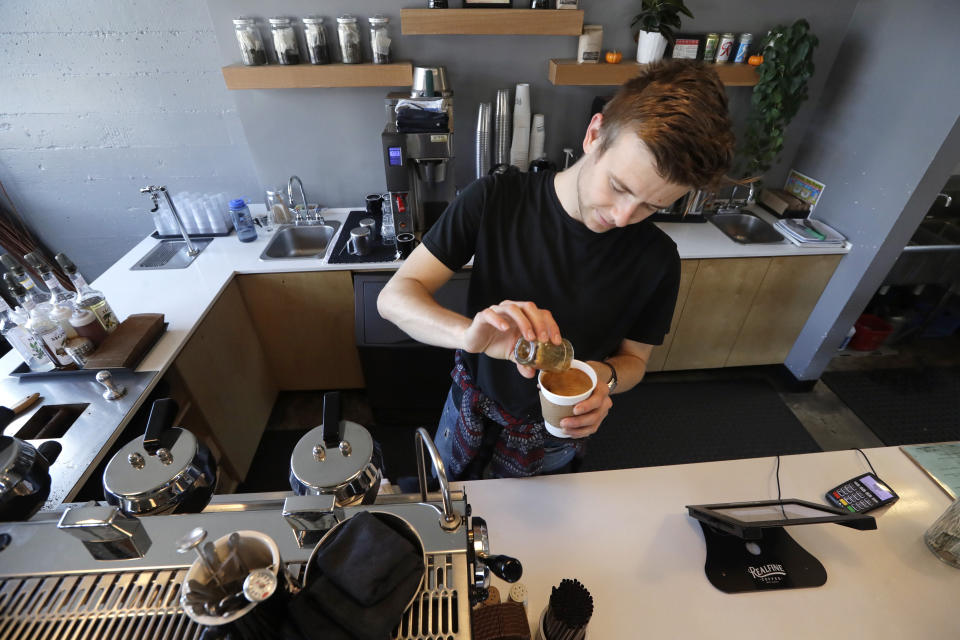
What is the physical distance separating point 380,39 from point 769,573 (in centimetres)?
257

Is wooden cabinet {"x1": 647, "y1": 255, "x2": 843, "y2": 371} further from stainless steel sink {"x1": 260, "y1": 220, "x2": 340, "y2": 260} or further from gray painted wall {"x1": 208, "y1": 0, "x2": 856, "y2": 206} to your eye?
stainless steel sink {"x1": 260, "y1": 220, "x2": 340, "y2": 260}

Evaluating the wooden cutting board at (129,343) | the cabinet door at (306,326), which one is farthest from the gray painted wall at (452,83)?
the wooden cutting board at (129,343)

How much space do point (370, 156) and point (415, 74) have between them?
0.59 metres

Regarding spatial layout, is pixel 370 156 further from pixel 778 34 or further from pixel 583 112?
pixel 778 34

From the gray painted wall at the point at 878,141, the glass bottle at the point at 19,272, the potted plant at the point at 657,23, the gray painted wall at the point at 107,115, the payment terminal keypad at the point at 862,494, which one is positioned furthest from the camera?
the gray painted wall at the point at 107,115

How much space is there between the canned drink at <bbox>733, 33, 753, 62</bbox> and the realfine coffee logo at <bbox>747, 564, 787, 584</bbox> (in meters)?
2.53

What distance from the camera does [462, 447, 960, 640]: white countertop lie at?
0.88 metres

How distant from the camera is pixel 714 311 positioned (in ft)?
8.45

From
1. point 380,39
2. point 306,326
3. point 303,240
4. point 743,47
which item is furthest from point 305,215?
point 743,47

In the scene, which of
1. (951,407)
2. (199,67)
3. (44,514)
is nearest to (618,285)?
(44,514)

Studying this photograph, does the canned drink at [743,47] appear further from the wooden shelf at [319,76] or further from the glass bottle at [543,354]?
the glass bottle at [543,354]

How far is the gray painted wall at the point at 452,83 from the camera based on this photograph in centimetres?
228

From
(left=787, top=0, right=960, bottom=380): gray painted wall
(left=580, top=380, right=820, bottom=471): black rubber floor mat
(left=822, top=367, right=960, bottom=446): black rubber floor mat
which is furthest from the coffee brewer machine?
(left=822, top=367, right=960, bottom=446): black rubber floor mat

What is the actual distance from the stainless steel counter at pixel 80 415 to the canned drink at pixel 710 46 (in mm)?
3021
